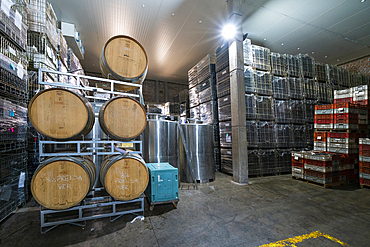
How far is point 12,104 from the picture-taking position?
3.52 meters

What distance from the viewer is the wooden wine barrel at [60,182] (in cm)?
267

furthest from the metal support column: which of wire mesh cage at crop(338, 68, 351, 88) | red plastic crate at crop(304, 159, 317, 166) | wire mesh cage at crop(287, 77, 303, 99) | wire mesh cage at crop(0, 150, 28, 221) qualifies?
wire mesh cage at crop(338, 68, 351, 88)

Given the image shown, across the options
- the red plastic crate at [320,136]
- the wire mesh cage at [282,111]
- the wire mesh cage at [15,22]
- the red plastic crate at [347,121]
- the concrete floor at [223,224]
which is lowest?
the concrete floor at [223,224]

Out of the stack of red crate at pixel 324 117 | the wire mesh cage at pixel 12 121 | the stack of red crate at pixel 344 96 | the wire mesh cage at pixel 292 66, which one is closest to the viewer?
the wire mesh cage at pixel 12 121

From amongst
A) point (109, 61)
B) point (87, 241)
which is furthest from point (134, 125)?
point (87, 241)

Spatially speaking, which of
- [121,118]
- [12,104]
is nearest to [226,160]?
[121,118]

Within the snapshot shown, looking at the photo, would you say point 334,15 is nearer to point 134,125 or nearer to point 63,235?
point 134,125

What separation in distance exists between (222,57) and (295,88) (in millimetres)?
3688

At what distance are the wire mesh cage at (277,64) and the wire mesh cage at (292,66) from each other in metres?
0.23

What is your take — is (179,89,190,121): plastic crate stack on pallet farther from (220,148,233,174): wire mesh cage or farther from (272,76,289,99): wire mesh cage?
(272,76,289,99): wire mesh cage

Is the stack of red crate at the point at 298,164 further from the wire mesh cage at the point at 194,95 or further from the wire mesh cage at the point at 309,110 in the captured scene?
the wire mesh cage at the point at 194,95

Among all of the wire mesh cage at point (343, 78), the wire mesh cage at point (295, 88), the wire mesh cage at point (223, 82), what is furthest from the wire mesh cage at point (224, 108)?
the wire mesh cage at point (343, 78)

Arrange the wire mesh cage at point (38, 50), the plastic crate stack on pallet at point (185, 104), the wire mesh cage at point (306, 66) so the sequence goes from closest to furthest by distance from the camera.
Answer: the wire mesh cage at point (38, 50), the wire mesh cage at point (306, 66), the plastic crate stack on pallet at point (185, 104)

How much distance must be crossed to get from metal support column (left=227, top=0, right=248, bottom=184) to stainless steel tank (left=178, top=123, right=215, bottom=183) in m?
0.96
